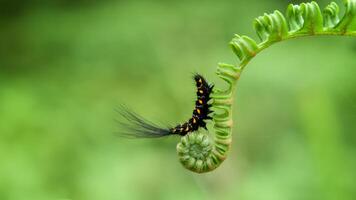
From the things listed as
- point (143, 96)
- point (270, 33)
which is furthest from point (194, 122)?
point (143, 96)

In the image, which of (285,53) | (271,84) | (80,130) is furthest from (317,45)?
(80,130)

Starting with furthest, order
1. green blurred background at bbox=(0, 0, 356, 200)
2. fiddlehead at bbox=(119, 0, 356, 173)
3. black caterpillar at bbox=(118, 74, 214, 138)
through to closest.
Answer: green blurred background at bbox=(0, 0, 356, 200) → black caterpillar at bbox=(118, 74, 214, 138) → fiddlehead at bbox=(119, 0, 356, 173)

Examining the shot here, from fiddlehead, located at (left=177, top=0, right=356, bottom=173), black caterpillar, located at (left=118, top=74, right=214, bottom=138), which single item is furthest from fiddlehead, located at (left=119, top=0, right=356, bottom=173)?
black caterpillar, located at (left=118, top=74, right=214, bottom=138)

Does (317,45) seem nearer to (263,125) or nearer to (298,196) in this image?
(263,125)

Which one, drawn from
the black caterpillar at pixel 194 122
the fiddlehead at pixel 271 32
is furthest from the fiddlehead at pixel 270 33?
the black caterpillar at pixel 194 122

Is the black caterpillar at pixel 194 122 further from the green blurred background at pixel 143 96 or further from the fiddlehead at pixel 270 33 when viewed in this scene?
the green blurred background at pixel 143 96

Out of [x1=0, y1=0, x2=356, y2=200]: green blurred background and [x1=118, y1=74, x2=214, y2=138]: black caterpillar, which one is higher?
[x1=0, y1=0, x2=356, y2=200]: green blurred background

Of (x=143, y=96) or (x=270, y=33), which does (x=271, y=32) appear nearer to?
(x=270, y=33)

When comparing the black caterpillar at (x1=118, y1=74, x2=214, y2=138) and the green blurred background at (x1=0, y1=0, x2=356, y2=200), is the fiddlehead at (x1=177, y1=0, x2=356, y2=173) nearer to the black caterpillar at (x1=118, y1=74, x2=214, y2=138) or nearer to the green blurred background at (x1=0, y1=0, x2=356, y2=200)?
the black caterpillar at (x1=118, y1=74, x2=214, y2=138)
